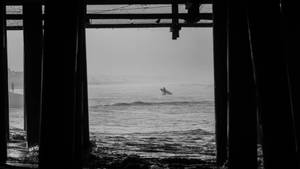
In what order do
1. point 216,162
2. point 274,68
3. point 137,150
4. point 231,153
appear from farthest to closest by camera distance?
1. point 137,150
2. point 216,162
3. point 231,153
4. point 274,68

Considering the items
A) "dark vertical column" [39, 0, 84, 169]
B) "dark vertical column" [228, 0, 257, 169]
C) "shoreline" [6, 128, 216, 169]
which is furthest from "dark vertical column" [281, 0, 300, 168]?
"shoreline" [6, 128, 216, 169]

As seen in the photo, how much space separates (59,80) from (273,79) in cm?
132

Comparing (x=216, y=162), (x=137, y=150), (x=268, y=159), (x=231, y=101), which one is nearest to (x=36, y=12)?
(x=137, y=150)

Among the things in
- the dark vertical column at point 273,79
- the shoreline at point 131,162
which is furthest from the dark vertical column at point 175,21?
the dark vertical column at point 273,79

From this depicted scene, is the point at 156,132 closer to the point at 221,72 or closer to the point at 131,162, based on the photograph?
the point at 221,72

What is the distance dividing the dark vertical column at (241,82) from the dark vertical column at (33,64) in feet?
18.8

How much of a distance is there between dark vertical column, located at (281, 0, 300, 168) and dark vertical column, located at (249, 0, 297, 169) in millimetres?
1205

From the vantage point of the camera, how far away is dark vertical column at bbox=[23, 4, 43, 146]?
8.36 m

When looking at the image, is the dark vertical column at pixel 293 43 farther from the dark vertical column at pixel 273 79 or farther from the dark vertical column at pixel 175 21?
the dark vertical column at pixel 175 21

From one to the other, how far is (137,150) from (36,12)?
409cm

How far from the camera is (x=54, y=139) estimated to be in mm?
2283

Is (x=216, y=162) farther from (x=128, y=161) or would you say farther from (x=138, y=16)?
(x=138, y=16)

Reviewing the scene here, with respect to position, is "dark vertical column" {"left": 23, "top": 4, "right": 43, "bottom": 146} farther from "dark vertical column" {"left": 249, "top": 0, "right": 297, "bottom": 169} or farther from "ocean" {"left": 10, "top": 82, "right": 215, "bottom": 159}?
"dark vertical column" {"left": 249, "top": 0, "right": 297, "bottom": 169}

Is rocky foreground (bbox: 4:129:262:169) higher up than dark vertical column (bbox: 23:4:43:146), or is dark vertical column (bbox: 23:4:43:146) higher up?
dark vertical column (bbox: 23:4:43:146)
